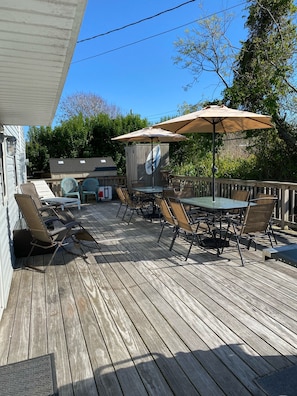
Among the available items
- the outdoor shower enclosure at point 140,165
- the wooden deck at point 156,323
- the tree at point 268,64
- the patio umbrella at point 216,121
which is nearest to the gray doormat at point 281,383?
the wooden deck at point 156,323

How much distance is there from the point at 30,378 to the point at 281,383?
A: 1.47 m

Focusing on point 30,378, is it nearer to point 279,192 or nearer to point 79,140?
point 279,192

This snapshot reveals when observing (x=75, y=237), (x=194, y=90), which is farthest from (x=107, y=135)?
(x=75, y=237)

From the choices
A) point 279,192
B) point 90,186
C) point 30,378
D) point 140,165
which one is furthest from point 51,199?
point 30,378

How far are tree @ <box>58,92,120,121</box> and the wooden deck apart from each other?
72.2 feet

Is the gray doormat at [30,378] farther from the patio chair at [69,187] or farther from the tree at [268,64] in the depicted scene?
the patio chair at [69,187]

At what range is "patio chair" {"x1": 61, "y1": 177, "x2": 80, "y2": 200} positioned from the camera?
955cm

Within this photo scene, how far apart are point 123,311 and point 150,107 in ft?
88.2

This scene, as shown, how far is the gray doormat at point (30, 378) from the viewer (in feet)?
4.92

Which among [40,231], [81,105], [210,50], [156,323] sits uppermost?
[81,105]

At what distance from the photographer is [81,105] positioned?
82.2 ft

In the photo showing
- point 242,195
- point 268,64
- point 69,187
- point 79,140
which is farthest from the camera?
point 79,140

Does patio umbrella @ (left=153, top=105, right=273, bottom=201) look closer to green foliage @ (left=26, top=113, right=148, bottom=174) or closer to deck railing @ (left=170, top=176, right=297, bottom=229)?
deck railing @ (left=170, top=176, right=297, bottom=229)

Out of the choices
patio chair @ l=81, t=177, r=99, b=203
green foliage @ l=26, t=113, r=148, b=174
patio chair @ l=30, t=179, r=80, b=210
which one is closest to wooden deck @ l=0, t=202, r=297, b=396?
patio chair @ l=30, t=179, r=80, b=210
